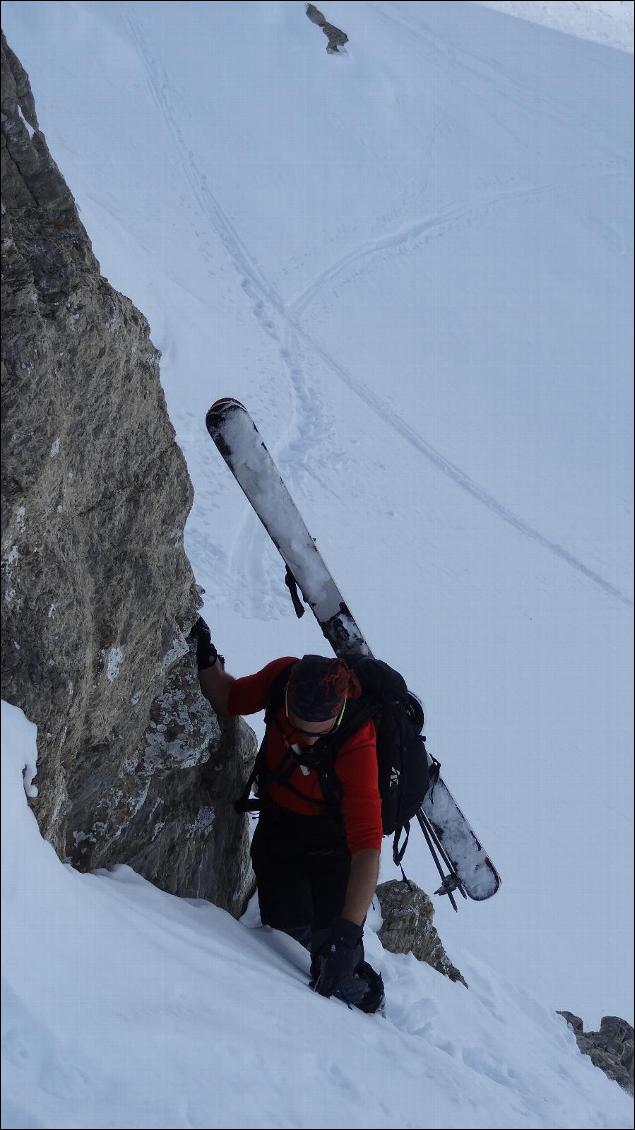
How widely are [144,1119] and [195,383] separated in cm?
1175

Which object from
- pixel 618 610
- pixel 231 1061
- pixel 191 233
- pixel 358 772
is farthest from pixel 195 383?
pixel 231 1061

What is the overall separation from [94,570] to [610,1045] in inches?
187

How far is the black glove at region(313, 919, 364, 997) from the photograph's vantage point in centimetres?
370

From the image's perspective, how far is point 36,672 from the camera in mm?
3213

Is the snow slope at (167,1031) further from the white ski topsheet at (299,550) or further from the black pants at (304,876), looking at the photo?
the white ski topsheet at (299,550)

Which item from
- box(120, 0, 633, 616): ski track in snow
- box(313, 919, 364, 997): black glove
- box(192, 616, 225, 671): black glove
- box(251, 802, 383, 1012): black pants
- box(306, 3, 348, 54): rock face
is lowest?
box(313, 919, 364, 997): black glove

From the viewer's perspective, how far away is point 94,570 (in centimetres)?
374

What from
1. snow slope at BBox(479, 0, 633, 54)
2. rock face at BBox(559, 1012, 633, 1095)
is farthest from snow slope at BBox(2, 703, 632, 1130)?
snow slope at BBox(479, 0, 633, 54)

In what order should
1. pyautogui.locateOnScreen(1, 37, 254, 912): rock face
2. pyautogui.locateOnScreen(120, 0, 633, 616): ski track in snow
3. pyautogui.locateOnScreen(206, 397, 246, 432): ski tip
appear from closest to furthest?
pyautogui.locateOnScreen(1, 37, 254, 912): rock face < pyautogui.locateOnScreen(206, 397, 246, 432): ski tip < pyautogui.locateOnScreen(120, 0, 633, 616): ski track in snow

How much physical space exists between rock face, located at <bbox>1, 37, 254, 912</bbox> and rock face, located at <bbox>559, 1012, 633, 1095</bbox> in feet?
9.07

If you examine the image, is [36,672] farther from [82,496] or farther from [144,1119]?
[144,1119]

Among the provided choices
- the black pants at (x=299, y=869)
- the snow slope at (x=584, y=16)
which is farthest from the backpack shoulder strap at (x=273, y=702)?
the snow slope at (x=584, y=16)

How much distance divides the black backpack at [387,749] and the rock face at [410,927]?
179cm

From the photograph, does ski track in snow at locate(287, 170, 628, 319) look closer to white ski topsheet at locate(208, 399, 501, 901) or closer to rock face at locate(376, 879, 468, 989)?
rock face at locate(376, 879, 468, 989)
